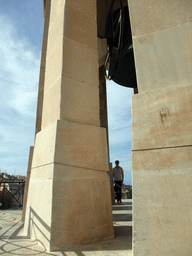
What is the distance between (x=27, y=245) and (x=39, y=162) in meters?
1.13

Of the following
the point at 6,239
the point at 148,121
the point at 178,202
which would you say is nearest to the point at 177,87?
the point at 148,121

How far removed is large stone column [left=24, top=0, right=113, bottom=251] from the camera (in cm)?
253

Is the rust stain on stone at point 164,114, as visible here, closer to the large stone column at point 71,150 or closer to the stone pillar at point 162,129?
the stone pillar at point 162,129

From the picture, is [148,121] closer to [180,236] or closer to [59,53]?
[180,236]

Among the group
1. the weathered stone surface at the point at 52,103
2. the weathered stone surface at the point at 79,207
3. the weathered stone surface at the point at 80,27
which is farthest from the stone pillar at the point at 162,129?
the weathered stone surface at the point at 80,27

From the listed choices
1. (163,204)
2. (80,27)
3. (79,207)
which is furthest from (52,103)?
(163,204)

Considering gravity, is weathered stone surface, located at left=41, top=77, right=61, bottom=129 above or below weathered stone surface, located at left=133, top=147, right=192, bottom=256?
above

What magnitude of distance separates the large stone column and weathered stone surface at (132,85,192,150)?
1.32 meters

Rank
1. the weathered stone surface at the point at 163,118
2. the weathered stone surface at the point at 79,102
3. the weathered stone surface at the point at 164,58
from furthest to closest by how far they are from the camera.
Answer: the weathered stone surface at the point at 79,102
the weathered stone surface at the point at 164,58
the weathered stone surface at the point at 163,118

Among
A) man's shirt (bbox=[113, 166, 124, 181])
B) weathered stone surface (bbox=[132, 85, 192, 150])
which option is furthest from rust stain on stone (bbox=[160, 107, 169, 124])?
man's shirt (bbox=[113, 166, 124, 181])

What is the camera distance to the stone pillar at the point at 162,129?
1.43m

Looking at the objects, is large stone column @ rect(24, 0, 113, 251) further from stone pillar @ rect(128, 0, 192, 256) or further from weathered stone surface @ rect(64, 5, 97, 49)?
stone pillar @ rect(128, 0, 192, 256)

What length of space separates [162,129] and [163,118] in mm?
97

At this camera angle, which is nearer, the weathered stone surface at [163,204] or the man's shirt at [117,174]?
the weathered stone surface at [163,204]
